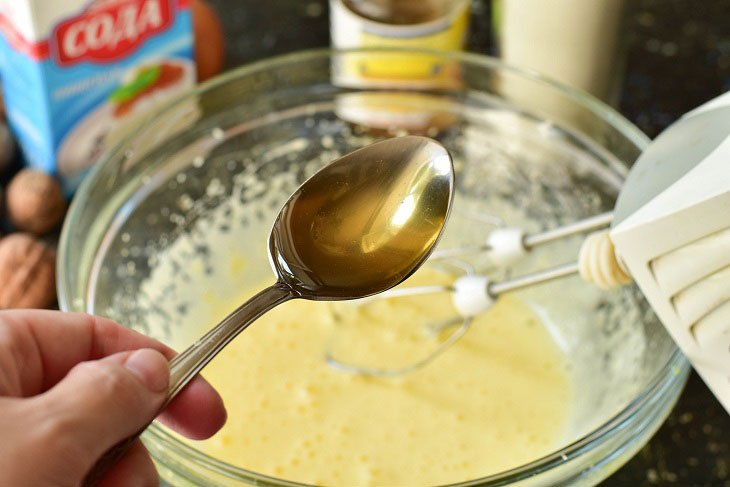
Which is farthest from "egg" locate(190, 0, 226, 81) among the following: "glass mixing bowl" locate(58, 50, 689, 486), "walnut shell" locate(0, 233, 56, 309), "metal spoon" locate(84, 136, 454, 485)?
"metal spoon" locate(84, 136, 454, 485)

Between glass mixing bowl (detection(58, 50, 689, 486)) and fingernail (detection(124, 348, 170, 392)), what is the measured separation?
1.04 feet

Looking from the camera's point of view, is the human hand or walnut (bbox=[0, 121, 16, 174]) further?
walnut (bbox=[0, 121, 16, 174])

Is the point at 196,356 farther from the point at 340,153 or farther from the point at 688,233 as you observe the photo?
the point at 340,153

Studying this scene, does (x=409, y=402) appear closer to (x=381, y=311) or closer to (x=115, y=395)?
(x=381, y=311)

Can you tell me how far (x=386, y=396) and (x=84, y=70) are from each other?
48 centimetres

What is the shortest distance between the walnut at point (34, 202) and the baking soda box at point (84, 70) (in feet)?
0.12

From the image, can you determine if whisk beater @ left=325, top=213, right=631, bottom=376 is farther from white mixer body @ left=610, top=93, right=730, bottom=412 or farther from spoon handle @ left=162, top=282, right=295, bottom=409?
spoon handle @ left=162, top=282, right=295, bottom=409

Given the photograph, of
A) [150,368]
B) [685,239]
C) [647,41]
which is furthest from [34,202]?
[647,41]

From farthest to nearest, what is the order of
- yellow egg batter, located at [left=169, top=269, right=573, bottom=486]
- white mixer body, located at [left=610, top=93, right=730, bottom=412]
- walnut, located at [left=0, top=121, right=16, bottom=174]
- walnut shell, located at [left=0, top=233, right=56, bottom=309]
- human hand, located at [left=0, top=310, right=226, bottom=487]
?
walnut, located at [left=0, top=121, right=16, bottom=174], walnut shell, located at [left=0, top=233, right=56, bottom=309], yellow egg batter, located at [left=169, top=269, right=573, bottom=486], white mixer body, located at [left=610, top=93, right=730, bottom=412], human hand, located at [left=0, top=310, right=226, bottom=487]

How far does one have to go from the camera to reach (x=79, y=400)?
1.51 feet

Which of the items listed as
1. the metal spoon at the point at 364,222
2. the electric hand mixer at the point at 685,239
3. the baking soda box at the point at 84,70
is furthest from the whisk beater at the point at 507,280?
the baking soda box at the point at 84,70

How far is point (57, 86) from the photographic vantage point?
0.99 m

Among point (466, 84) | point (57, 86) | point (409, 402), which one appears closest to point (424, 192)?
point (409, 402)

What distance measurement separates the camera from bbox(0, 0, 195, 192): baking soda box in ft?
3.11
